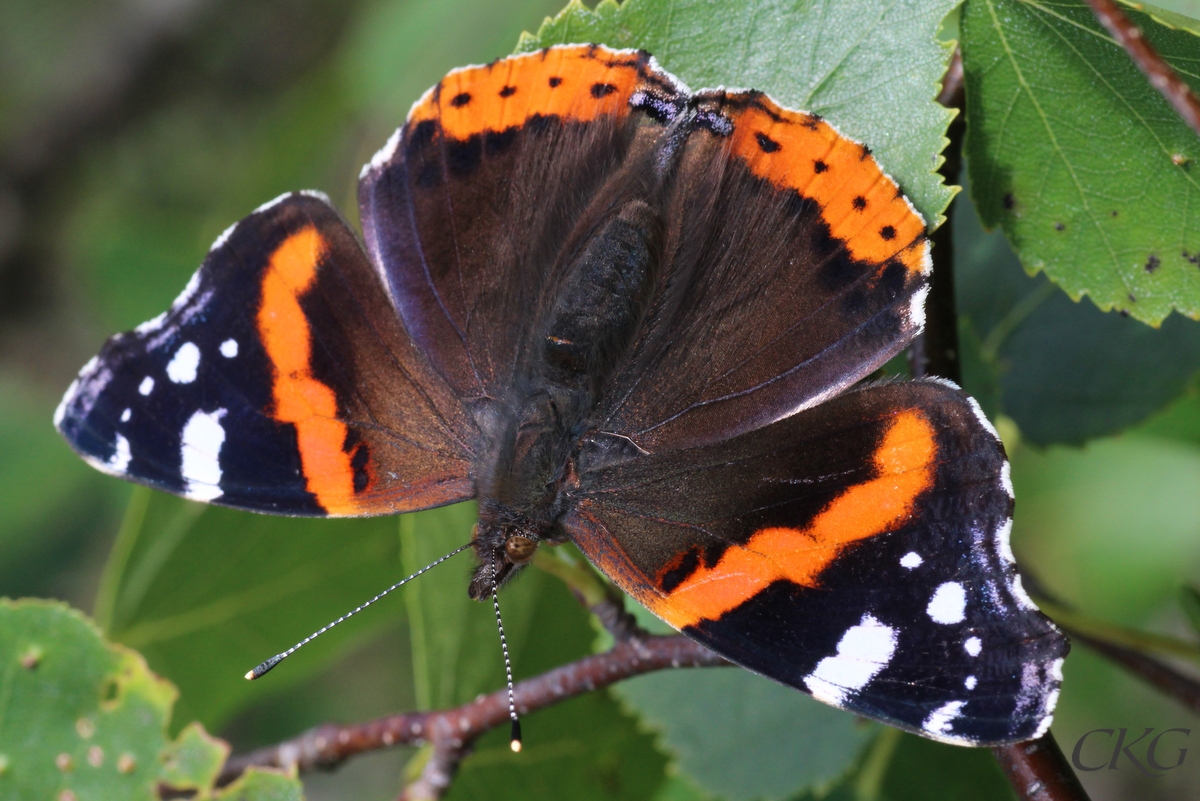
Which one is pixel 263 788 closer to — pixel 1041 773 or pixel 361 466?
pixel 361 466

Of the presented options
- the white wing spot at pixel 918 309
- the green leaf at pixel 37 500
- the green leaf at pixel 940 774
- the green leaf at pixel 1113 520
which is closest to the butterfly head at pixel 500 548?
the white wing spot at pixel 918 309

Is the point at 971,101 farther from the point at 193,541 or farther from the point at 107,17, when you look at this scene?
the point at 107,17

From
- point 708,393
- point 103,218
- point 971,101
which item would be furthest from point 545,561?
point 103,218

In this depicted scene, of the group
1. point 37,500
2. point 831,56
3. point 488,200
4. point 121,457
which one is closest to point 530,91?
point 488,200

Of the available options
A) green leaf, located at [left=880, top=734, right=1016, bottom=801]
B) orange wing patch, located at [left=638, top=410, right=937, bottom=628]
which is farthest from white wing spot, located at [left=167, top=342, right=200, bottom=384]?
green leaf, located at [left=880, top=734, right=1016, bottom=801]

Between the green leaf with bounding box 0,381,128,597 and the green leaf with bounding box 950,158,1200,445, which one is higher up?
the green leaf with bounding box 950,158,1200,445

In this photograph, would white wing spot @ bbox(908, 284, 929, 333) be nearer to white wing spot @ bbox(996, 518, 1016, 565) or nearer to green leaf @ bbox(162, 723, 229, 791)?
white wing spot @ bbox(996, 518, 1016, 565)

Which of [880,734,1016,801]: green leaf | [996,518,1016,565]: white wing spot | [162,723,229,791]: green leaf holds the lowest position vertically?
[880,734,1016,801]: green leaf
